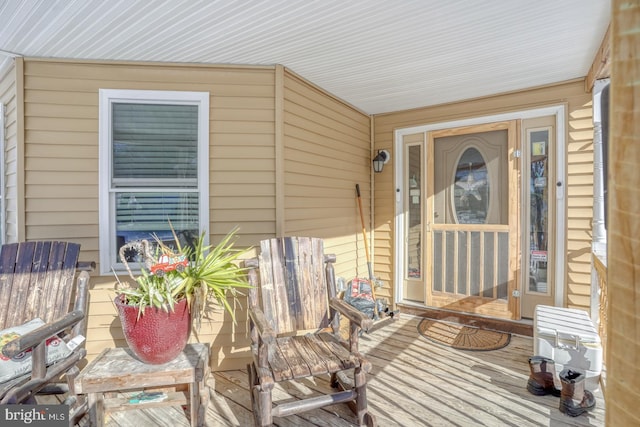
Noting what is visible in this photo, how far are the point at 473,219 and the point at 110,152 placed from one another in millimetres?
3594

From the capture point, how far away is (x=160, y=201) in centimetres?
286

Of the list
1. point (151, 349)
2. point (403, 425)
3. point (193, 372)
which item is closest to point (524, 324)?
point (403, 425)

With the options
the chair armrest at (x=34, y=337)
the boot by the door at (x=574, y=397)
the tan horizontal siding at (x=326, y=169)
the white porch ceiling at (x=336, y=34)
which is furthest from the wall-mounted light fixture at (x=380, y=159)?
the chair armrest at (x=34, y=337)

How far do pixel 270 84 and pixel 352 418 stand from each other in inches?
102

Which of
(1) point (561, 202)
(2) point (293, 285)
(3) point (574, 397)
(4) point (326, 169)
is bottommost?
(3) point (574, 397)

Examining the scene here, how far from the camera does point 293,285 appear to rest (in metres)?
2.55

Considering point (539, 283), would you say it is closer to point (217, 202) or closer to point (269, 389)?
point (269, 389)

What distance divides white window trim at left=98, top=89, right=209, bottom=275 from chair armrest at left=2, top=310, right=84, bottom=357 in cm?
78

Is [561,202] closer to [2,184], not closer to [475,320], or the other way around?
[475,320]

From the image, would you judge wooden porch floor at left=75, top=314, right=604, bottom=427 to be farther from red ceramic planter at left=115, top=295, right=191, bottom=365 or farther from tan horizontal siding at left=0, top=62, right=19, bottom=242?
tan horizontal siding at left=0, top=62, right=19, bottom=242

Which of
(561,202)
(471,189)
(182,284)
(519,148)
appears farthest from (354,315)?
(519,148)

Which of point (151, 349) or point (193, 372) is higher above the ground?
point (151, 349)

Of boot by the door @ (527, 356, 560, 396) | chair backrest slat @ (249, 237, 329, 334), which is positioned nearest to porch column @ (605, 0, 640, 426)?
chair backrest slat @ (249, 237, 329, 334)

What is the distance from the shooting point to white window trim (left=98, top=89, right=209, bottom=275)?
276 cm
